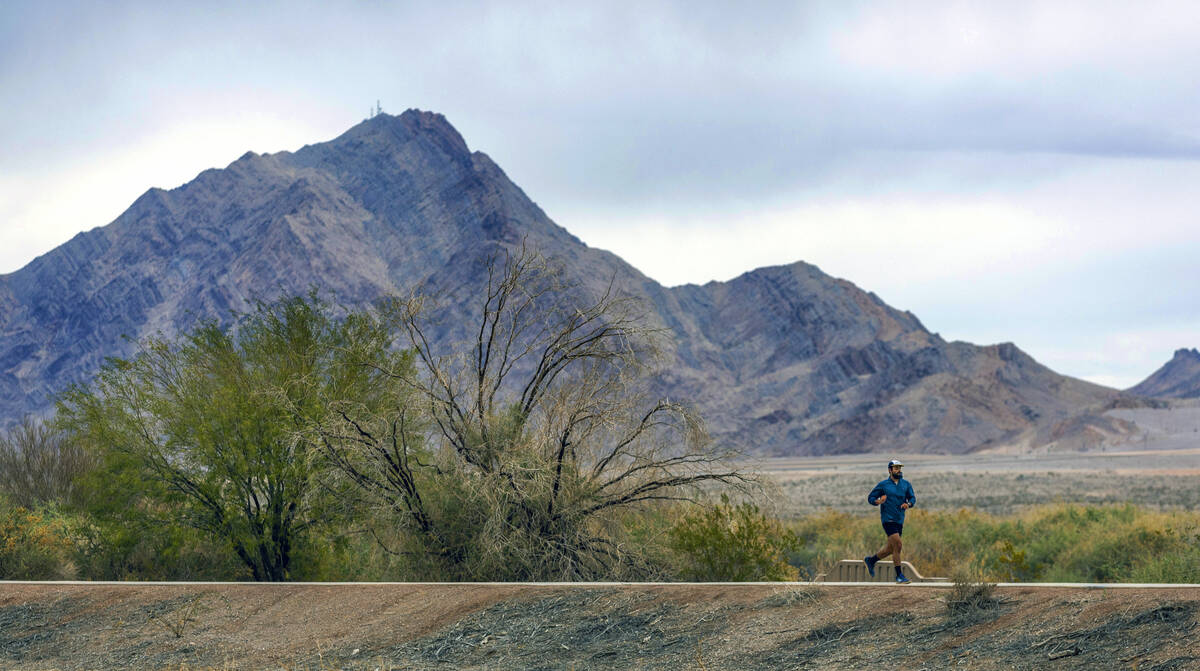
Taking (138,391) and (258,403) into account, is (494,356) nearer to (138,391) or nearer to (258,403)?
(258,403)

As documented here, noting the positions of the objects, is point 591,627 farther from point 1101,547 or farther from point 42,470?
point 42,470

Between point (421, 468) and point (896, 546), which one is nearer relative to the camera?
point (896, 546)

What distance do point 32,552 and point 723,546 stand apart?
1373 cm

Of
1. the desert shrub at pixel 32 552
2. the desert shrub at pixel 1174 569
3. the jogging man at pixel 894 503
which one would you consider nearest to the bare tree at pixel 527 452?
the jogging man at pixel 894 503

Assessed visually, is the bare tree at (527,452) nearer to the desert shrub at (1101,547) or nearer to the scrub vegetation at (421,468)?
the scrub vegetation at (421,468)

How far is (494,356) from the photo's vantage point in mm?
20703

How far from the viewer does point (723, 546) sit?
19.3 m

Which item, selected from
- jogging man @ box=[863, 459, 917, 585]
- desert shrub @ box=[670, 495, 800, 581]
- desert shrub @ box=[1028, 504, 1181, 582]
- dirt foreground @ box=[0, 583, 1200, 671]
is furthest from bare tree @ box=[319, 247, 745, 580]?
desert shrub @ box=[1028, 504, 1181, 582]

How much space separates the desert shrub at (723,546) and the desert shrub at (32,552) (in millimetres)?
12483

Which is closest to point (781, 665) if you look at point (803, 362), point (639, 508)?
point (639, 508)

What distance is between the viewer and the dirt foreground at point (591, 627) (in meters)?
12.3

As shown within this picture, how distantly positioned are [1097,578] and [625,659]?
14.6 m

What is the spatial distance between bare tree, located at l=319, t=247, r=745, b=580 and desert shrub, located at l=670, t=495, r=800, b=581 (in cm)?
54

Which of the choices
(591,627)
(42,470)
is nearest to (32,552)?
(42,470)
